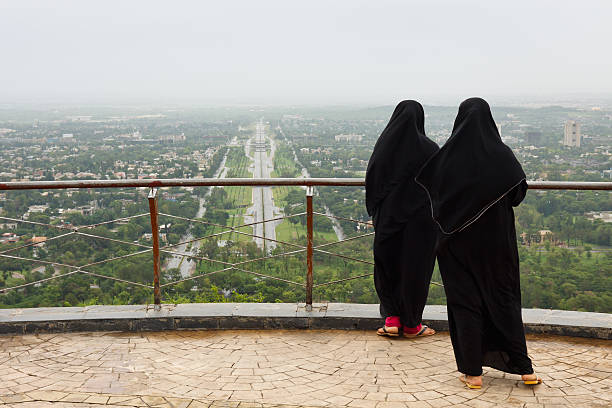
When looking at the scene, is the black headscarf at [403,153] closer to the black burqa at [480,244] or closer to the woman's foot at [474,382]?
the black burqa at [480,244]

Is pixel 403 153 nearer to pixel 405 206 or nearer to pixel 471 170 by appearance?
pixel 405 206

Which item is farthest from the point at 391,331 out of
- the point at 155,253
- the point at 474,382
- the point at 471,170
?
the point at 155,253

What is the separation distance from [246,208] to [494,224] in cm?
354

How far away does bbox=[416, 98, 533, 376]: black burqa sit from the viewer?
322cm

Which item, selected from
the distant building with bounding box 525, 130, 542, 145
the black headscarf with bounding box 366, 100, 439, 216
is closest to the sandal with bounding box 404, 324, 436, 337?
the black headscarf with bounding box 366, 100, 439, 216

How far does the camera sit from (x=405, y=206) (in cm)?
400

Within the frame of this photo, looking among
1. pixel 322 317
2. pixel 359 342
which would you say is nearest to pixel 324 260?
pixel 322 317

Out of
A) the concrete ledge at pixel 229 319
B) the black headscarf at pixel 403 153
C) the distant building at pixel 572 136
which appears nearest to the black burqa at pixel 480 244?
the black headscarf at pixel 403 153

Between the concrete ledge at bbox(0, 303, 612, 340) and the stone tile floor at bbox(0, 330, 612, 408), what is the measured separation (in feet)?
0.27

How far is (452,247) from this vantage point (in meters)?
3.37

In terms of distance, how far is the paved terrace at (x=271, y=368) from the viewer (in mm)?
3154

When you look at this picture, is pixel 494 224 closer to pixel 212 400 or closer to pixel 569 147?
pixel 212 400

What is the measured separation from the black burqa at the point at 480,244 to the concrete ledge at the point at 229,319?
1043 mm

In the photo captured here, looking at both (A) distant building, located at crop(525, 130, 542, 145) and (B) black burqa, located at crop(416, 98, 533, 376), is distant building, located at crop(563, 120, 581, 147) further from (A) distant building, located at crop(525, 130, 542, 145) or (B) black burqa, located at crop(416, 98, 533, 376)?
(B) black burqa, located at crop(416, 98, 533, 376)
